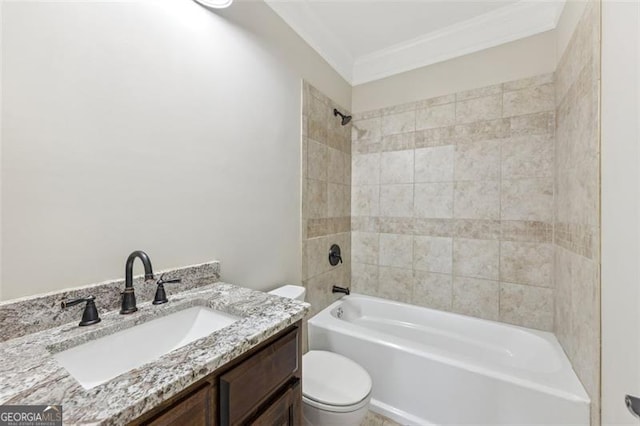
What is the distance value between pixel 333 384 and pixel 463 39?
265 cm

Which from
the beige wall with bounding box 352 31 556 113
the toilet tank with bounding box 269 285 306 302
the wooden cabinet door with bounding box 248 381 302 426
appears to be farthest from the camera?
the beige wall with bounding box 352 31 556 113

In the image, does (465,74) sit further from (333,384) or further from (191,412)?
(191,412)

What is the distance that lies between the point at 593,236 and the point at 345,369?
4.51 feet

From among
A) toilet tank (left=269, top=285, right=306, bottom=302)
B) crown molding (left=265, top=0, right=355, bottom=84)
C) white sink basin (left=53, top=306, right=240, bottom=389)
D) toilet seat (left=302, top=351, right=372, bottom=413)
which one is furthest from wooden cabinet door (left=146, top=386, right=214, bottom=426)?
crown molding (left=265, top=0, right=355, bottom=84)

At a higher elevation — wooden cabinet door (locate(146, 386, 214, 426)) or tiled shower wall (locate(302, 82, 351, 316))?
tiled shower wall (locate(302, 82, 351, 316))

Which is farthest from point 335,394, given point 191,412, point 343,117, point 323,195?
point 343,117

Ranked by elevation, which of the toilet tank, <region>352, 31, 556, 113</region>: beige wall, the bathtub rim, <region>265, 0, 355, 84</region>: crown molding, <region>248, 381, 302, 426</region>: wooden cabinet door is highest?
<region>265, 0, 355, 84</region>: crown molding

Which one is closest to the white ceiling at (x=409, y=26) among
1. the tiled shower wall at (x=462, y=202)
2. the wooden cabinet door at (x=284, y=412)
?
the tiled shower wall at (x=462, y=202)

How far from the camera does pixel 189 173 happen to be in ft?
3.82

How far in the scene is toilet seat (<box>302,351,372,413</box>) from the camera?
119 cm

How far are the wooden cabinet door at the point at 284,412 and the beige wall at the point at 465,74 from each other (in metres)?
2.38

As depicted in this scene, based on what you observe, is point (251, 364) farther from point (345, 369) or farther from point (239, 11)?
point (239, 11)

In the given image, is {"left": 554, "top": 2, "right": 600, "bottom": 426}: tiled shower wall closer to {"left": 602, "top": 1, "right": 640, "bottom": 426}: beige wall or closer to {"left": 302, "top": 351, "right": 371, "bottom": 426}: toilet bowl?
{"left": 602, "top": 1, "right": 640, "bottom": 426}: beige wall

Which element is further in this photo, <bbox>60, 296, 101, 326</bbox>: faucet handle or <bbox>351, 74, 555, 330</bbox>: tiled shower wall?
<bbox>351, 74, 555, 330</bbox>: tiled shower wall
